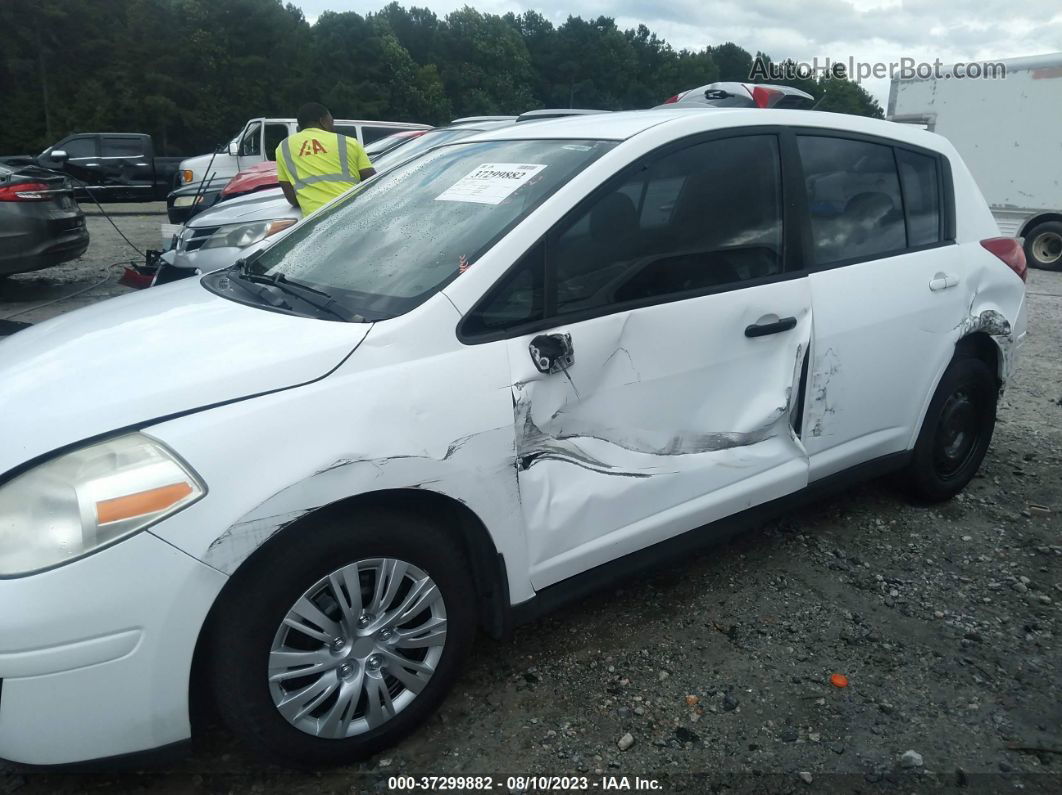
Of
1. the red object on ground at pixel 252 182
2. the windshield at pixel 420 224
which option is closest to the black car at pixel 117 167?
the red object on ground at pixel 252 182

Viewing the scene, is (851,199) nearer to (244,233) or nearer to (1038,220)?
(244,233)

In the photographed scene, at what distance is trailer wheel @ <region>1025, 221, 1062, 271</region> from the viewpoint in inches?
438

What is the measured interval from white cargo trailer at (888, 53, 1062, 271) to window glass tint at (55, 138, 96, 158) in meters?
18.2

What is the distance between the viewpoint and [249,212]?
22.0ft

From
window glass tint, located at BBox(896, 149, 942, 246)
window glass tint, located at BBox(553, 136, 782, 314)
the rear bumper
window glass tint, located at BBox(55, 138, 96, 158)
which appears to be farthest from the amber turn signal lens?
window glass tint, located at BBox(55, 138, 96, 158)

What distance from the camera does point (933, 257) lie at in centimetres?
348

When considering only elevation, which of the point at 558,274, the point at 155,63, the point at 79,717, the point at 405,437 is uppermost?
the point at 155,63

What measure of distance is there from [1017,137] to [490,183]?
11.0 m

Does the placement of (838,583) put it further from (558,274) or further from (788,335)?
(558,274)

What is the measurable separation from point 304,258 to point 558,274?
99cm

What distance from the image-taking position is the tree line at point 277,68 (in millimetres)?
42219

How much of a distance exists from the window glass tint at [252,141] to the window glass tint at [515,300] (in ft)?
40.6

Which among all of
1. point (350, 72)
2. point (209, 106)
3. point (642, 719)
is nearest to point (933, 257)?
point (642, 719)

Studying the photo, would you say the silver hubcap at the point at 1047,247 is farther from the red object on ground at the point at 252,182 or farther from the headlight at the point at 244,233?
the headlight at the point at 244,233
